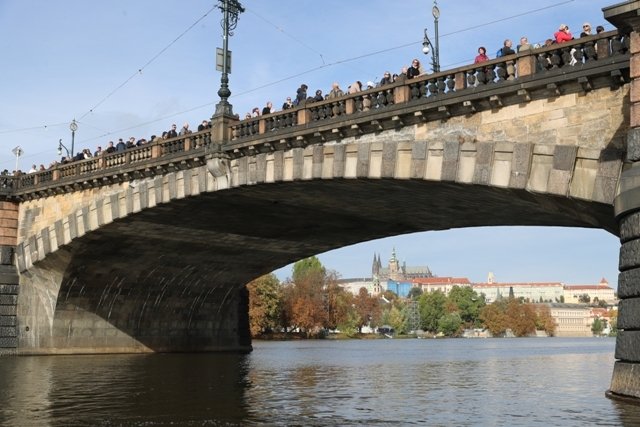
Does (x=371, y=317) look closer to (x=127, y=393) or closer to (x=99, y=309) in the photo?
(x=99, y=309)

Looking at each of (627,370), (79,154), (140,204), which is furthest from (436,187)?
(79,154)

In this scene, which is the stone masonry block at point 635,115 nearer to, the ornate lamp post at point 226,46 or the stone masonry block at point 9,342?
the ornate lamp post at point 226,46

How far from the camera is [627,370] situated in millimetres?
16375

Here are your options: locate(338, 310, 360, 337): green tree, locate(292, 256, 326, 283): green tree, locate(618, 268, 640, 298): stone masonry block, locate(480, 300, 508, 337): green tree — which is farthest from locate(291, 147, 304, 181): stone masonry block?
locate(480, 300, 508, 337): green tree

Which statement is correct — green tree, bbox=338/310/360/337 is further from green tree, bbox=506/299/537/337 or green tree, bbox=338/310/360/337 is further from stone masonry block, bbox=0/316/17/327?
stone masonry block, bbox=0/316/17/327

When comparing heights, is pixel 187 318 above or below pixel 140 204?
below

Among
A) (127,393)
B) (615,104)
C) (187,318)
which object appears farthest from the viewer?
(187,318)

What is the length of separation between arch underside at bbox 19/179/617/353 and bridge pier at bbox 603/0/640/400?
4.76 meters

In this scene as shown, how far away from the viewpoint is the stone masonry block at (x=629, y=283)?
54.1 feet

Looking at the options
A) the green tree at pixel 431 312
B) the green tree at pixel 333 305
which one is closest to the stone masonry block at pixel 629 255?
the green tree at pixel 333 305

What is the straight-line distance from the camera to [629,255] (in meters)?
16.9

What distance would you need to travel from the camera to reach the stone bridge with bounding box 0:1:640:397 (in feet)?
63.0

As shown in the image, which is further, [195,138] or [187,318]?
[187,318]

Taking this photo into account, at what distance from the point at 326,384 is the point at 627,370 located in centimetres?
1063
